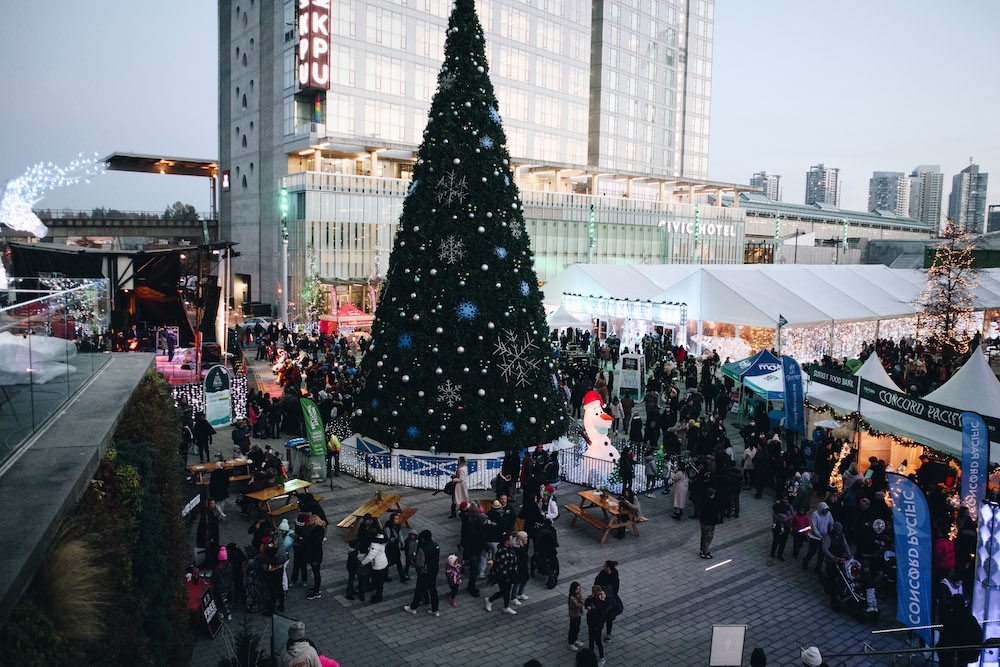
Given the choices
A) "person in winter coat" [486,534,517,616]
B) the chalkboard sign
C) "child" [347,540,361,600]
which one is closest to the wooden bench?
"person in winter coat" [486,534,517,616]

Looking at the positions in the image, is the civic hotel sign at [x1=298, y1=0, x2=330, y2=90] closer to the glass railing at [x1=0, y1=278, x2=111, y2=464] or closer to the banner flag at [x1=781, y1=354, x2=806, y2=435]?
the banner flag at [x1=781, y1=354, x2=806, y2=435]

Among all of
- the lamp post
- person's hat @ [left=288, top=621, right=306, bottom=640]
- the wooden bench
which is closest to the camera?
person's hat @ [left=288, top=621, right=306, bottom=640]

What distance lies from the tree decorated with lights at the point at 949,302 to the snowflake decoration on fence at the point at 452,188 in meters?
24.2

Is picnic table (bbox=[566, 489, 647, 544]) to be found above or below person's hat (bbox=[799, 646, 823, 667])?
below

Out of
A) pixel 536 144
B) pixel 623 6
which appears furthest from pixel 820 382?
pixel 623 6

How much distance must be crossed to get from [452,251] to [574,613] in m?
8.45

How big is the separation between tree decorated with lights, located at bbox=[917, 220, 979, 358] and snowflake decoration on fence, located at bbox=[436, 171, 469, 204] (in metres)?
24.2

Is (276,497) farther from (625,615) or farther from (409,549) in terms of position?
(625,615)

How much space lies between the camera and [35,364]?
6.35 m

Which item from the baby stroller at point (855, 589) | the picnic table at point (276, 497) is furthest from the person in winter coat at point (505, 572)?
the baby stroller at point (855, 589)

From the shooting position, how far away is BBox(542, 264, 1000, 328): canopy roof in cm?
2889

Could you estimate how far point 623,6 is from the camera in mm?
72312

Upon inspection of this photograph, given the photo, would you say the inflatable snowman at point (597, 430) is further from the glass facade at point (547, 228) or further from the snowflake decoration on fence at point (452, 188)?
the glass facade at point (547, 228)

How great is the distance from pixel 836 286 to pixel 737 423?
639 inches
